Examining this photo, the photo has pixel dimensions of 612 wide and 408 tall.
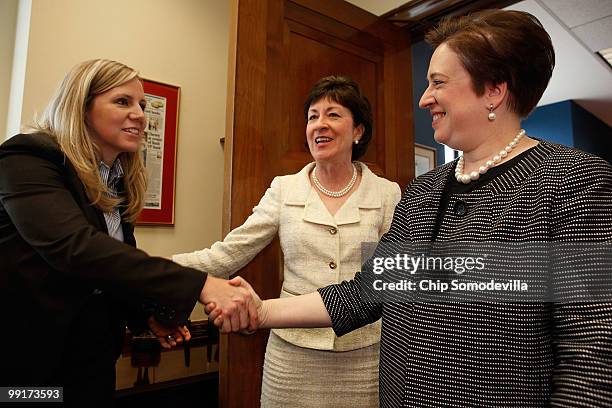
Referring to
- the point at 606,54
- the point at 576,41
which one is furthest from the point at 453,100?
Answer: the point at 606,54

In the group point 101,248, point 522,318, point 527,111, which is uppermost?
point 527,111

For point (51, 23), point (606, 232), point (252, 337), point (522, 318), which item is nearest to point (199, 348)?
point (252, 337)

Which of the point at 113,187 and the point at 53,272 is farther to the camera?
the point at 113,187

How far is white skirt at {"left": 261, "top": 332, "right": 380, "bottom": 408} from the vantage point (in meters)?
1.33

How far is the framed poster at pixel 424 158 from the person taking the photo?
3965mm

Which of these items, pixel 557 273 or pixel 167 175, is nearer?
pixel 557 273

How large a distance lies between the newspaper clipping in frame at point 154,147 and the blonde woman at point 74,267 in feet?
3.14

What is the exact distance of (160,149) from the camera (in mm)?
2285

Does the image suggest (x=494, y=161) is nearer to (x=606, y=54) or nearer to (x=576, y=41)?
(x=576, y=41)

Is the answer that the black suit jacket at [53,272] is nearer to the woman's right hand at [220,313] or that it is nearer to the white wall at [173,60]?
the woman's right hand at [220,313]

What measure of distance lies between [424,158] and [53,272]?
137 inches

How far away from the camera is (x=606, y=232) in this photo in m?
0.72

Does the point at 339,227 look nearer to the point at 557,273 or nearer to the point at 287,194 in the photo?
the point at 287,194

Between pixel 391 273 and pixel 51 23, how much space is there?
74.5 inches
